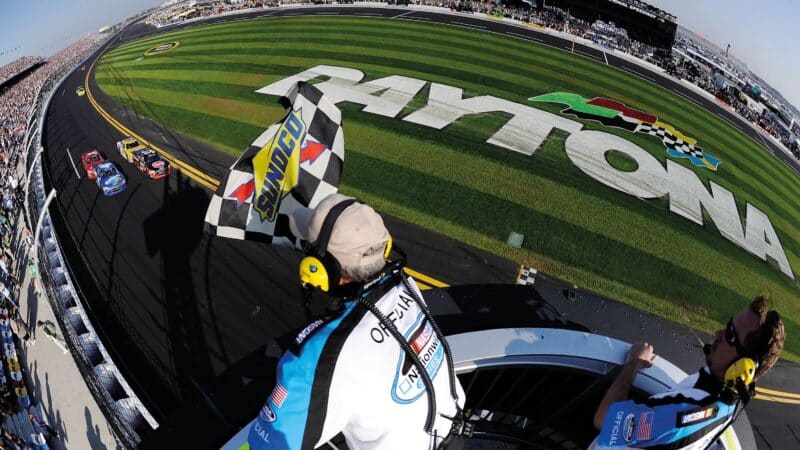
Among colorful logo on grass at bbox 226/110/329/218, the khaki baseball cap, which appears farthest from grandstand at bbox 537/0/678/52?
the khaki baseball cap

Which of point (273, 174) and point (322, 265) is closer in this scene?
point (322, 265)

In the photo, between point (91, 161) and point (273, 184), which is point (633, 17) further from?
point (91, 161)

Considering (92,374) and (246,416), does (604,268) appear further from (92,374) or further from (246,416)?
(92,374)

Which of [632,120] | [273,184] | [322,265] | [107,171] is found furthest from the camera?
[632,120]

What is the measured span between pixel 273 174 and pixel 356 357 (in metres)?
2.82

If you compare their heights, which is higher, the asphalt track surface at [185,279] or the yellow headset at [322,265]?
the yellow headset at [322,265]

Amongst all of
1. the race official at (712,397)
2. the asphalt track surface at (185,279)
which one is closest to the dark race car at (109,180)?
the asphalt track surface at (185,279)

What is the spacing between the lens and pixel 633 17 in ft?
91.4

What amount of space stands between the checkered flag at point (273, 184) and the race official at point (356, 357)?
6.84ft

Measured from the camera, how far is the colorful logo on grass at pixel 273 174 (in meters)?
4.03

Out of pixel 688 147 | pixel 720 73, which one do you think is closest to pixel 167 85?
pixel 688 147

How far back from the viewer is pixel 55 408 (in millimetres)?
8898

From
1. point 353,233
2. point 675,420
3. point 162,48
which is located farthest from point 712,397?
point 162,48

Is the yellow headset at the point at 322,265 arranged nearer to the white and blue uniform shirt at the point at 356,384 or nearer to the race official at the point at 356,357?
the race official at the point at 356,357
